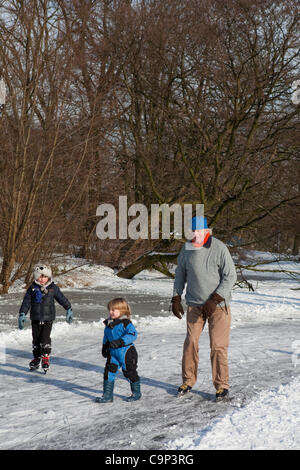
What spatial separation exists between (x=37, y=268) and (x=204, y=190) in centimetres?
1199

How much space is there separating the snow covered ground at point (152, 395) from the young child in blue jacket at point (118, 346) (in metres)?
0.29

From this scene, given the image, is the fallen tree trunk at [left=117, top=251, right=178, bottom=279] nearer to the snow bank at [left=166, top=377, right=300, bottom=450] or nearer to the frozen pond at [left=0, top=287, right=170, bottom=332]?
the frozen pond at [left=0, top=287, right=170, bottom=332]

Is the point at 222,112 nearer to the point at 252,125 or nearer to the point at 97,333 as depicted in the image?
the point at 252,125

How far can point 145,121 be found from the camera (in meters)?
20.6

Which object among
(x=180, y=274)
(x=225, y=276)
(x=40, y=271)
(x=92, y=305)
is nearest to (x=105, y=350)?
(x=180, y=274)

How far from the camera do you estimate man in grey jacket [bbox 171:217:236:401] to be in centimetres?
582

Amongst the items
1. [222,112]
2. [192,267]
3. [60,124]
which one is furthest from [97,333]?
[222,112]

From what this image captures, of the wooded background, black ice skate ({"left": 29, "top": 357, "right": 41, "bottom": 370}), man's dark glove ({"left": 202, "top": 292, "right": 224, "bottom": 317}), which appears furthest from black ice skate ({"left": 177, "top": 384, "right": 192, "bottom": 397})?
the wooded background

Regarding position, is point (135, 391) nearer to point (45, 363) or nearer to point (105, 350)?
point (105, 350)

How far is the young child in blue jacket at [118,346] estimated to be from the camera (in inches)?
226

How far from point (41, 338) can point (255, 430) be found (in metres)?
3.60

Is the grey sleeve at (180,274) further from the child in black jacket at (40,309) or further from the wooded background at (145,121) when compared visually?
the wooded background at (145,121)

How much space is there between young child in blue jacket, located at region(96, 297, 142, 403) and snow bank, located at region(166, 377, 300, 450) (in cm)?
114

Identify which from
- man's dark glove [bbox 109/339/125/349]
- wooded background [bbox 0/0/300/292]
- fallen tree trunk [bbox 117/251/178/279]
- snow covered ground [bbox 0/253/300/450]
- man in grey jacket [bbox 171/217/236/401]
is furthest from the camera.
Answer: fallen tree trunk [bbox 117/251/178/279]
